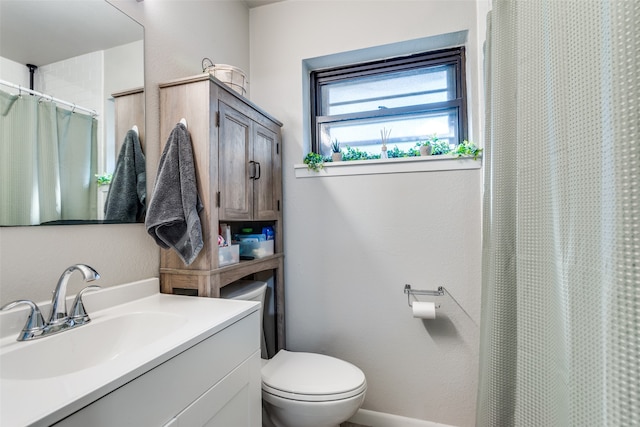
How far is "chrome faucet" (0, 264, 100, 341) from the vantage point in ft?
2.58

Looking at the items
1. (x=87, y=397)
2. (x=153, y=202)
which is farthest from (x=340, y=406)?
(x=153, y=202)

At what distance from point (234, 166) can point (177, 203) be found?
340 mm

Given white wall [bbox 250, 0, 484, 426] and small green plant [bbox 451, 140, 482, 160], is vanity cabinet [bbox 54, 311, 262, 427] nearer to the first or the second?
white wall [bbox 250, 0, 484, 426]

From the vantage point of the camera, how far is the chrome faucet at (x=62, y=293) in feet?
2.78

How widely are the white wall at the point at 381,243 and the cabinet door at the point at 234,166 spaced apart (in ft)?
1.46

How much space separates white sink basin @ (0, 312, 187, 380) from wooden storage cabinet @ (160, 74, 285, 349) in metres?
0.25

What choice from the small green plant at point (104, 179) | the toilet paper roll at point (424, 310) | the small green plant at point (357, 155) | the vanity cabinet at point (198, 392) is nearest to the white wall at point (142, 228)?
the small green plant at point (104, 179)

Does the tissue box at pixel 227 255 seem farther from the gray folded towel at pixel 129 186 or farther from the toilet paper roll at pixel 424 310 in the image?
the toilet paper roll at pixel 424 310

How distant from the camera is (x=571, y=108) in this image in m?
0.53

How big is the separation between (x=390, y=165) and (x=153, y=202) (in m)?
1.22

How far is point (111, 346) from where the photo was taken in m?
0.91

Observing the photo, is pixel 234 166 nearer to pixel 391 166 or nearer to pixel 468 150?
pixel 391 166

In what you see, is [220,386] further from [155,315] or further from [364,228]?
[364,228]

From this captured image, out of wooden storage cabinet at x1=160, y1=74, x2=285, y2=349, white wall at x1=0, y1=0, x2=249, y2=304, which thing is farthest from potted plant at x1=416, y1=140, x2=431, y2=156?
white wall at x1=0, y1=0, x2=249, y2=304
